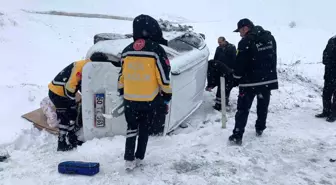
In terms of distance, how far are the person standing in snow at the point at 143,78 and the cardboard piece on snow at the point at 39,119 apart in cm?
190

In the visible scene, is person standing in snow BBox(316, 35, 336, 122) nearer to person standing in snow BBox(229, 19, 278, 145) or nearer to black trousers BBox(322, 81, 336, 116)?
black trousers BBox(322, 81, 336, 116)

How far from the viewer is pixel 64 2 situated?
23.4 meters

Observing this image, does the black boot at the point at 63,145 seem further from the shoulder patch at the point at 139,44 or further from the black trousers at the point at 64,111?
the shoulder patch at the point at 139,44

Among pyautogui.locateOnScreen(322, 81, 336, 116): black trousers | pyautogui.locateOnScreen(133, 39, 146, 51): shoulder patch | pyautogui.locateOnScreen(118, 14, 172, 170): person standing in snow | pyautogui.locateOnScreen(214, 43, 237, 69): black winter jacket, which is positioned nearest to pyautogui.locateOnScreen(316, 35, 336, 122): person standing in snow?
pyautogui.locateOnScreen(322, 81, 336, 116): black trousers

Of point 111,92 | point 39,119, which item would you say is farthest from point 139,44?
point 39,119

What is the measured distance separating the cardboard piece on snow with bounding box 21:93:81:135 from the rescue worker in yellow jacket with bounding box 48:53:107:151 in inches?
19.8

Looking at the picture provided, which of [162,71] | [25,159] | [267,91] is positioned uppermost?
[162,71]

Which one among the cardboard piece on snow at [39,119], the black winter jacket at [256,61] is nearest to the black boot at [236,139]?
the black winter jacket at [256,61]

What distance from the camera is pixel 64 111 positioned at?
516 cm

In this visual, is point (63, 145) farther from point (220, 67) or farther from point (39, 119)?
point (220, 67)

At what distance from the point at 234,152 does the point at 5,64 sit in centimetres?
767

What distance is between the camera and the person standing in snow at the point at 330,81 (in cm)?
612

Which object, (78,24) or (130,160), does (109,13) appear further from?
(130,160)

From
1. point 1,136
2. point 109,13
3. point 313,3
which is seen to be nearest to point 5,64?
point 1,136
